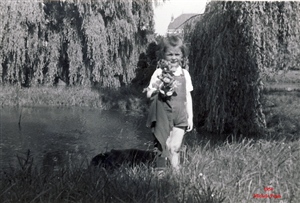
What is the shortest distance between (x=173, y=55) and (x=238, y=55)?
427 cm

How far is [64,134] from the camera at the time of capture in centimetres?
970

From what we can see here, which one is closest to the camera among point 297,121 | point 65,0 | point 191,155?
point 191,155

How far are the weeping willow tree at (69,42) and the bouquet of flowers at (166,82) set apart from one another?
10.5 metres

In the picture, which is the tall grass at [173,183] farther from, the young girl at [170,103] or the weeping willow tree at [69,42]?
the weeping willow tree at [69,42]

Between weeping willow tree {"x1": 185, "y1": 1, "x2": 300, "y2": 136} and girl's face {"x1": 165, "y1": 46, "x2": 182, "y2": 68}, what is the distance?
12.9ft

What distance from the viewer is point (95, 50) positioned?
1409 centimetres

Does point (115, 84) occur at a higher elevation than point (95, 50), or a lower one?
lower

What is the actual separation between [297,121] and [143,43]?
8.07 meters

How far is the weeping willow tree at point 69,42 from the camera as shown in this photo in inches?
540

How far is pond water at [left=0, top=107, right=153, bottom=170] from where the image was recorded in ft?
24.8

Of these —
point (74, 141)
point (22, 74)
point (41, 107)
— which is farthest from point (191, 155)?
point (22, 74)

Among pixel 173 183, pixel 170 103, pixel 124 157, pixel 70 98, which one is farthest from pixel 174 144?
pixel 70 98

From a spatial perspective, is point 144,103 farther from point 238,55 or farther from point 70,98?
point 238,55

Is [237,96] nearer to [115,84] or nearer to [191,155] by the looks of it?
[191,155]
